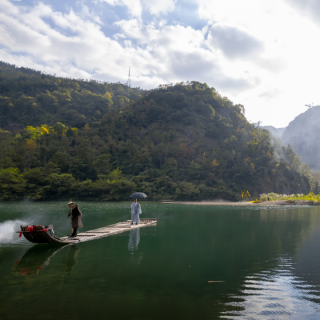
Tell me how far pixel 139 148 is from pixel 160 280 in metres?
74.0

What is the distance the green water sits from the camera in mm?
6523

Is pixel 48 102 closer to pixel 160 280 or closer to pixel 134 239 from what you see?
pixel 134 239

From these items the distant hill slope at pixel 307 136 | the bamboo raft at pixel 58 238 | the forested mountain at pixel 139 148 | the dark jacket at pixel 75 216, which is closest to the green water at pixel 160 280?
the bamboo raft at pixel 58 238

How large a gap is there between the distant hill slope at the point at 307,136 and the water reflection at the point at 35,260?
543ft

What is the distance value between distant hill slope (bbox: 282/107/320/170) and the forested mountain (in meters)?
76.7

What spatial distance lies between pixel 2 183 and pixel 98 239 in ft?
161

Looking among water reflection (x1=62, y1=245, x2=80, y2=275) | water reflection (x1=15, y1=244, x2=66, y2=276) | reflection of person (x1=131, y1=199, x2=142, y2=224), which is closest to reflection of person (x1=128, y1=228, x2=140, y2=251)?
reflection of person (x1=131, y1=199, x2=142, y2=224)

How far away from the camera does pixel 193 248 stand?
13812mm

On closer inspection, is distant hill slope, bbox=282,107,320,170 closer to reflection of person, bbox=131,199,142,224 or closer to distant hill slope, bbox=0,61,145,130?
distant hill slope, bbox=0,61,145,130

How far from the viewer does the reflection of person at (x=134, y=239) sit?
14.1 metres

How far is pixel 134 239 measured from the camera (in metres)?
16.3

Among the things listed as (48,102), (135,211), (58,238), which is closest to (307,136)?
(48,102)

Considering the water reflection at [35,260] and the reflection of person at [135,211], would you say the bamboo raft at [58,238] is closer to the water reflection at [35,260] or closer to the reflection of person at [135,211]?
the water reflection at [35,260]

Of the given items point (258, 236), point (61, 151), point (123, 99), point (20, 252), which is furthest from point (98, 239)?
point (123, 99)
